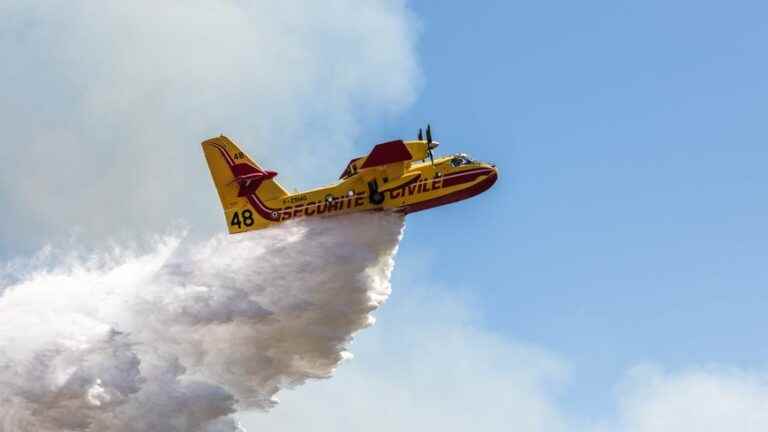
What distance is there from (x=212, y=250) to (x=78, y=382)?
25.4 feet

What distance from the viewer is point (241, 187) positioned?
56.6m

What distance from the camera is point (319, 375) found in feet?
188

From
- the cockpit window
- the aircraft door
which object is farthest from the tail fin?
the cockpit window

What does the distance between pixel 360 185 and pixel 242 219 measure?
4.65 meters

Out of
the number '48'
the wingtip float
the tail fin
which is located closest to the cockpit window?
the wingtip float

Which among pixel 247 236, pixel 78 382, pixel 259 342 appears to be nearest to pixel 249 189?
pixel 247 236

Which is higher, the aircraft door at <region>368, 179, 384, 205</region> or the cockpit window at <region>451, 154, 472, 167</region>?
the cockpit window at <region>451, 154, 472, 167</region>

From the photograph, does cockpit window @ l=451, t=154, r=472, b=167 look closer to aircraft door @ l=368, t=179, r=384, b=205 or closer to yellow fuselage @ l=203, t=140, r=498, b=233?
yellow fuselage @ l=203, t=140, r=498, b=233

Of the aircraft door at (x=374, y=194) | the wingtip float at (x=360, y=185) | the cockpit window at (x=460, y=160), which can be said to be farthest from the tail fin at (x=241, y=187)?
the cockpit window at (x=460, y=160)

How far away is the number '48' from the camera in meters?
56.3

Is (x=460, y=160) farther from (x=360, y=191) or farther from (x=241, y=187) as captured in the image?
(x=241, y=187)

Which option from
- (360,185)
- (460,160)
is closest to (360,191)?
(360,185)

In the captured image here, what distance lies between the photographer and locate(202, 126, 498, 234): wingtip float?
55.3 meters

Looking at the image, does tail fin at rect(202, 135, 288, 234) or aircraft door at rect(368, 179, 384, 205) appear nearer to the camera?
aircraft door at rect(368, 179, 384, 205)
